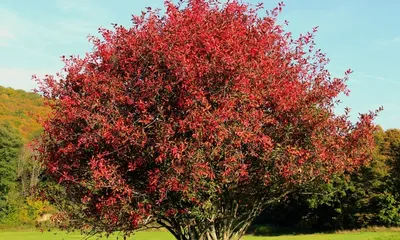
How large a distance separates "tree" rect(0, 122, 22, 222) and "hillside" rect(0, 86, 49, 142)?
10.5 m

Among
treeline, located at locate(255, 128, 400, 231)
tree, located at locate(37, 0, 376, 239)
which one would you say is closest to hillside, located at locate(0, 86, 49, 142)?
treeline, located at locate(255, 128, 400, 231)

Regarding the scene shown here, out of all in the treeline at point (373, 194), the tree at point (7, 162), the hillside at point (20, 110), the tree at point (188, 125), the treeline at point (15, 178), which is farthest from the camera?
the hillside at point (20, 110)

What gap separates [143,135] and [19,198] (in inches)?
3298

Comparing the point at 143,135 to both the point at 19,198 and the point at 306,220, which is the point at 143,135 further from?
the point at 19,198

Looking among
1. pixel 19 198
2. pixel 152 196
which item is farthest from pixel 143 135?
pixel 19 198

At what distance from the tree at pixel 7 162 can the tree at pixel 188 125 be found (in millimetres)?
79183

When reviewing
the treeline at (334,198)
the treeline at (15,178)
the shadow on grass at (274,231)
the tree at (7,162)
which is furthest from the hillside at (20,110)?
the shadow on grass at (274,231)

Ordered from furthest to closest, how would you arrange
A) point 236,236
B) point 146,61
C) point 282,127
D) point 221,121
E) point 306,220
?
point 306,220
point 236,236
point 282,127
point 146,61
point 221,121

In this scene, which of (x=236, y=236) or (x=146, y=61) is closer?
(x=146, y=61)

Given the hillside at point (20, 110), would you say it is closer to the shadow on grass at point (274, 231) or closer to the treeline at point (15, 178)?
the treeline at point (15, 178)

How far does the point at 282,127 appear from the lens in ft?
34.7

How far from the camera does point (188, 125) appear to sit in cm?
898

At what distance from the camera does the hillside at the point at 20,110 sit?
103m

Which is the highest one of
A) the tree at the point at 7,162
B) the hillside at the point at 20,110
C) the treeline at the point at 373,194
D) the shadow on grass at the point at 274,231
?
the hillside at the point at 20,110
